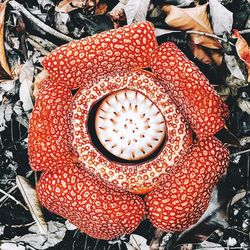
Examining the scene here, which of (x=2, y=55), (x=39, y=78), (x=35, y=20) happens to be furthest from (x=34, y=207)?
(x=35, y=20)

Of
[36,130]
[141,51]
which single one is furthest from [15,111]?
[141,51]

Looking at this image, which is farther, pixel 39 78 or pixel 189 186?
pixel 39 78

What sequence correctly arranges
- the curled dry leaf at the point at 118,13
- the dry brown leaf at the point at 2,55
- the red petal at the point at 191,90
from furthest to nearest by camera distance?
the dry brown leaf at the point at 2,55 < the curled dry leaf at the point at 118,13 < the red petal at the point at 191,90

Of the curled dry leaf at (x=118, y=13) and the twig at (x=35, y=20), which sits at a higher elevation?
the curled dry leaf at (x=118, y=13)

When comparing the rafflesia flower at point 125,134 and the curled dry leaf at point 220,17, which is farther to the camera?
the curled dry leaf at point 220,17

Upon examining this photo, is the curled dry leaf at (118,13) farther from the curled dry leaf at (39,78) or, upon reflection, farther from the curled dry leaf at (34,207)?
the curled dry leaf at (34,207)

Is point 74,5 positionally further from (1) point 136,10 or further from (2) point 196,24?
(2) point 196,24

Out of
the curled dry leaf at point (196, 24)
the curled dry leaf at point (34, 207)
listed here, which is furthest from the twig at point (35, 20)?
the curled dry leaf at point (34, 207)

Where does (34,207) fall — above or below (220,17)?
below
